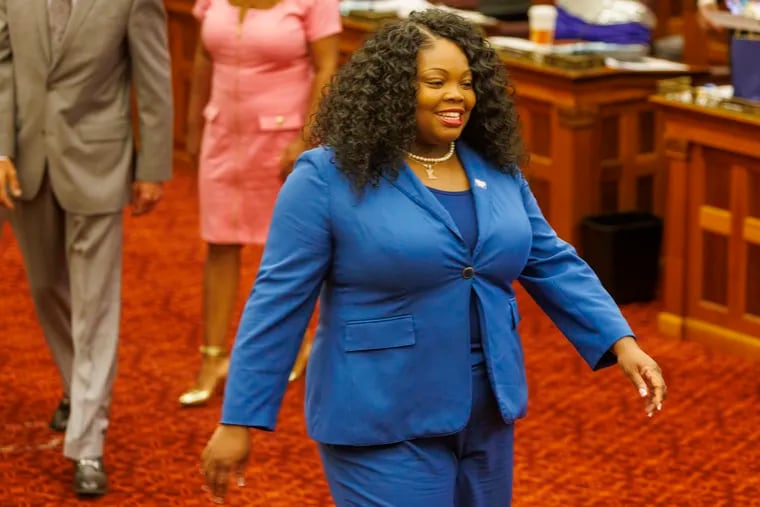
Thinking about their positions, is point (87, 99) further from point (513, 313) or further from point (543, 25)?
point (543, 25)

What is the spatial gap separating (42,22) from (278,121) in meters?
1.07

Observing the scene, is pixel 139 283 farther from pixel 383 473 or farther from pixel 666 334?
pixel 383 473

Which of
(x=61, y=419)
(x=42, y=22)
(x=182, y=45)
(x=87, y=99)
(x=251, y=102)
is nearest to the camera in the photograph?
(x=42, y=22)

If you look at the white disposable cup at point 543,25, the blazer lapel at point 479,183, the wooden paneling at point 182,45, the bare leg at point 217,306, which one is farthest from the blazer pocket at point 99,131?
the wooden paneling at point 182,45

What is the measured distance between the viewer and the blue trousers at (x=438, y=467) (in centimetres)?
278

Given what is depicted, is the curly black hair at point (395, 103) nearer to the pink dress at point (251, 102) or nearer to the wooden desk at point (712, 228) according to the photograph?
the pink dress at point (251, 102)

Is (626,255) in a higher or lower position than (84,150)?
lower

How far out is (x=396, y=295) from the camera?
109 inches

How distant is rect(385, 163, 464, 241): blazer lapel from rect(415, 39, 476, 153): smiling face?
10cm

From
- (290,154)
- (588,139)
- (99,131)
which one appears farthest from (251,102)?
(588,139)

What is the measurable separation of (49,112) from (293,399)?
57.0 inches

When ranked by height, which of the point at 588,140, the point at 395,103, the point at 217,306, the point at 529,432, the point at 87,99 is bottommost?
the point at 529,432

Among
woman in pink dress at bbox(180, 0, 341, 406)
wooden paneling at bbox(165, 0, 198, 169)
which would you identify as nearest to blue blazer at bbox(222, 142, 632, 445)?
woman in pink dress at bbox(180, 0, 341, 406)

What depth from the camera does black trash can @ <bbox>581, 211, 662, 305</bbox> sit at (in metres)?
6.42
